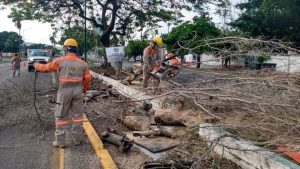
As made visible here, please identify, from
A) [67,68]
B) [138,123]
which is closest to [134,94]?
[138,123]

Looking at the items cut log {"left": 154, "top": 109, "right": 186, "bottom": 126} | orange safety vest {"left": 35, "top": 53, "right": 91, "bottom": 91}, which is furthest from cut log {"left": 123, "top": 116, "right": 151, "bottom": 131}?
orange safety vest {"left": 35, "top": 53, "right": 91, "bottom": 91}

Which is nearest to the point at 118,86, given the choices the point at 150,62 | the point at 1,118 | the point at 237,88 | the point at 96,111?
the point at 150,62

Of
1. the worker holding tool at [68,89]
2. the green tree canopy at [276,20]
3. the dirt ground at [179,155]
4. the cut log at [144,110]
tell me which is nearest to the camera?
the dirt ground at [179,155]

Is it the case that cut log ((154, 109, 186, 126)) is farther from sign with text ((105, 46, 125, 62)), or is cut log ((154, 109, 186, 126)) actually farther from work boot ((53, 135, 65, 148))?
sign with text ((105, 46, 125, 62))

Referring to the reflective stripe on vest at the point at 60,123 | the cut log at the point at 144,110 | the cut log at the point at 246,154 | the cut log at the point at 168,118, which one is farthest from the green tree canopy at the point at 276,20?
the cut log at the point at 246,154

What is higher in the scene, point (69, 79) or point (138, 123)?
point (69, 79)

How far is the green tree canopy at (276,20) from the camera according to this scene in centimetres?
3515

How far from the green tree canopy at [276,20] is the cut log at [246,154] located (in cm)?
3018

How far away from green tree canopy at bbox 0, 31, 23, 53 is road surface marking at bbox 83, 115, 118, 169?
8759 centimetres

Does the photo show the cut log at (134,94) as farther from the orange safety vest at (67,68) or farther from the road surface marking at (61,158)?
the road surface marking at (61,158)

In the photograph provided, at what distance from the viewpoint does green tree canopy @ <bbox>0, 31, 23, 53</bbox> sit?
9264 centimetres

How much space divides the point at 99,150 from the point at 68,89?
4.37 feet

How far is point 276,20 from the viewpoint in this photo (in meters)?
36.3

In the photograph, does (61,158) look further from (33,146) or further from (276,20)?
(276,20)
